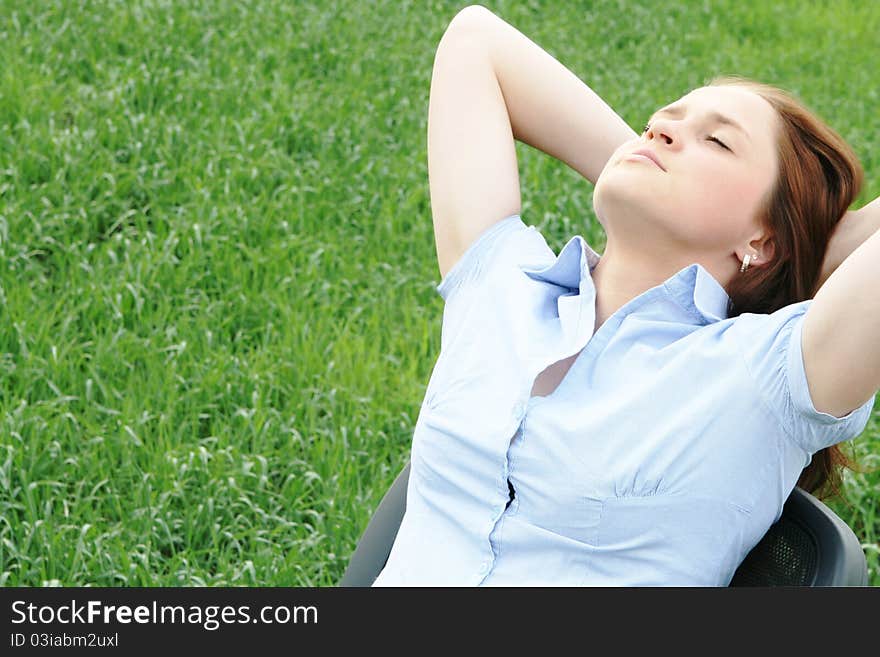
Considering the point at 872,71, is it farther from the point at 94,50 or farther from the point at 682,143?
the point at 682,143

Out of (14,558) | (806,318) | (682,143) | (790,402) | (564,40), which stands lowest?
(14,558)

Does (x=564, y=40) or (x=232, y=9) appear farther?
(x=564, y=40)

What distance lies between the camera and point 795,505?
1786 millimetres

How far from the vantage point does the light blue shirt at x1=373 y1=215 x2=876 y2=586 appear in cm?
168

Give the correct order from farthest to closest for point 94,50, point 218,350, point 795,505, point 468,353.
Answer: point 94,50
point 218,350
point 468,353
point 795,505

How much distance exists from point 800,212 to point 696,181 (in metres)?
0.20

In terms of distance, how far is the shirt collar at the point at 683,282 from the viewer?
1.86m

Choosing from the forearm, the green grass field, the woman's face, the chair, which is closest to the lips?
the woman's face

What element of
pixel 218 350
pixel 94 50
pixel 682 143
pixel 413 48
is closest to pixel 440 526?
pixel 682 143

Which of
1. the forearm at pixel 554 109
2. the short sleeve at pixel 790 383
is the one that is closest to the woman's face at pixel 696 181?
the short sleeve at pixel 790 383

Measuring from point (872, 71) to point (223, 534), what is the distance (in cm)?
590

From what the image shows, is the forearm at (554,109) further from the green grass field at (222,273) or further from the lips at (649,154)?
the green grass field at (222,273)

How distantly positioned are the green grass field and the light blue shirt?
4.18ft

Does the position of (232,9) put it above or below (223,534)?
above
